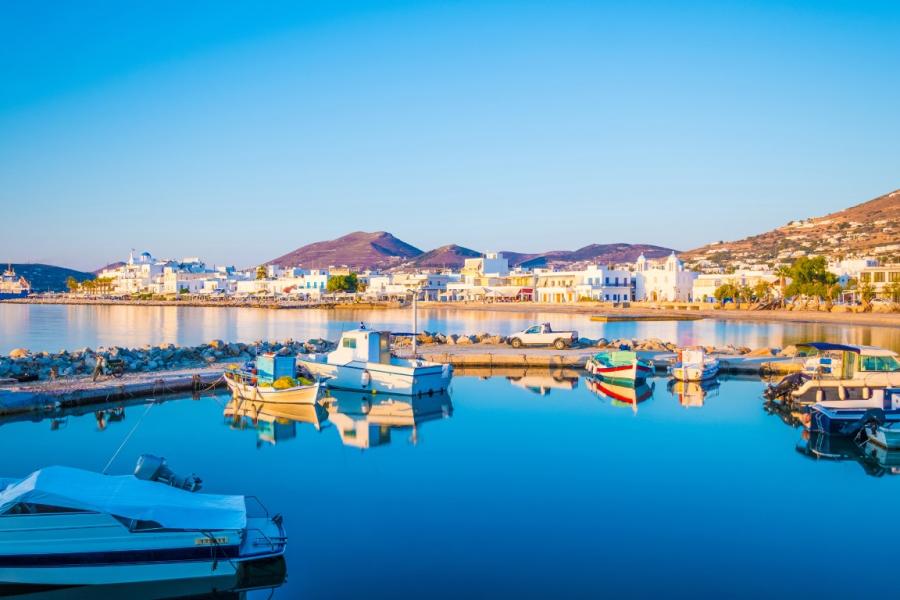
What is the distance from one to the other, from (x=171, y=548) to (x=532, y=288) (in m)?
95.1

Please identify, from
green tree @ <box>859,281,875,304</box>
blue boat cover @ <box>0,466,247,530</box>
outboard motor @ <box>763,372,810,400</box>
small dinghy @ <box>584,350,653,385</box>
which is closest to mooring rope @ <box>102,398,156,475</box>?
blue boat cover @ <box>0,466,247,530</box>

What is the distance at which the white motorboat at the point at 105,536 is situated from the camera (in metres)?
7.26

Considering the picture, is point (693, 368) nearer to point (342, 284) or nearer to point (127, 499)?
point (127, 499)

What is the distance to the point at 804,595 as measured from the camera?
7902mm

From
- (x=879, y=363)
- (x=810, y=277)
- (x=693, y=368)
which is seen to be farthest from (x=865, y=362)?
(x=810, y=277)

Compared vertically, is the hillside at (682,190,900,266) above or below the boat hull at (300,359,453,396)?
above

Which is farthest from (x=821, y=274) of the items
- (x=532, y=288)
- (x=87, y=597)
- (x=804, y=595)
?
(x=87, y=597)

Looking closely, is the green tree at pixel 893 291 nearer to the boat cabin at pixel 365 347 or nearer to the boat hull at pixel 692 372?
the boat hull at pixel 692 372

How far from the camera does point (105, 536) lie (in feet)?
24.2

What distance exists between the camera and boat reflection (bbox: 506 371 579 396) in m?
22.5

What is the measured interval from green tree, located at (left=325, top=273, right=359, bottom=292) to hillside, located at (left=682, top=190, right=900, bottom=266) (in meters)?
67.0

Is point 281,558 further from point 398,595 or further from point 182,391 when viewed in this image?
point 182,391

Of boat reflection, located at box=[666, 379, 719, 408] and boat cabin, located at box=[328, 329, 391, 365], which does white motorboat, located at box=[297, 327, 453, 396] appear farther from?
boat reflection, located at box=[666, 379, 719, 408]

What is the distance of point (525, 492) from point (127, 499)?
5.85 meters
